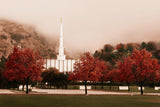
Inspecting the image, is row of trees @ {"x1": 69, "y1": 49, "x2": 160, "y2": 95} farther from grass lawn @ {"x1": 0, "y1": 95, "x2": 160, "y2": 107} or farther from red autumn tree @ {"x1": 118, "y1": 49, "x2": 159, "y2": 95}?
grass lawn @ {"x1": 0, "y1": 95, "x2": 160, "y2": 107}

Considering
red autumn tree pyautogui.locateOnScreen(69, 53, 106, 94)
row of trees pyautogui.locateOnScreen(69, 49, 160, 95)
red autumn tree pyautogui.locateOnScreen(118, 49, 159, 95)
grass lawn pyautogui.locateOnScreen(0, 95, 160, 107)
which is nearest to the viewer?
grass lawn pyautogui.locateOnScreen(0, 95, 160, 107)

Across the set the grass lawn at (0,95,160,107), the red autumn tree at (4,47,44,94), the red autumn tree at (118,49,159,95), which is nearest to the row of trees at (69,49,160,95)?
the red autumn tree at (118,49,159,95)

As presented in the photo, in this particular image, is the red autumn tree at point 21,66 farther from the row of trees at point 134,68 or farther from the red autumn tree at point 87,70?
the row of trees at point 134,68

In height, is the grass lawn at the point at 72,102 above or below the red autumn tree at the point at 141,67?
below

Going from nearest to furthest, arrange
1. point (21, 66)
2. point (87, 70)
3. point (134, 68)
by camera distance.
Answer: point (21, 66), point (87, 70), point (134, 68)

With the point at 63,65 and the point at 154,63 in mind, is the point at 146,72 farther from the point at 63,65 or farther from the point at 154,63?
the point at 63,65

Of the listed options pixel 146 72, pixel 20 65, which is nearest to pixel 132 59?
pixel 146 72

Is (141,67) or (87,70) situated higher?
(141,67)

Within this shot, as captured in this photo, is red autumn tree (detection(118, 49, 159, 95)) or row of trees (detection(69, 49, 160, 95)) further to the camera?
row of trees (detection(69, 49, 160, 95))

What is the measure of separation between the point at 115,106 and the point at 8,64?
1077 inches

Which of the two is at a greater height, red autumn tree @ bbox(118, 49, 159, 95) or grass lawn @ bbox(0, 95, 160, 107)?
red autumn tree @ bbox(118, 49, 159, 95)

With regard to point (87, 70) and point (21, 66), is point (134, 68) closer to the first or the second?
point (87, 70)

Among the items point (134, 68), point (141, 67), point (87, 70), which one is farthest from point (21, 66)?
point (141, 67)

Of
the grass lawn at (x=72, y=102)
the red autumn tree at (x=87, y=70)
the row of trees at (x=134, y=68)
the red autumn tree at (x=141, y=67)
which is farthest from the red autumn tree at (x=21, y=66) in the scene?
the red autumn tree at (x=141, y=67)
